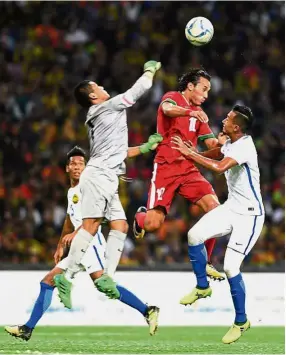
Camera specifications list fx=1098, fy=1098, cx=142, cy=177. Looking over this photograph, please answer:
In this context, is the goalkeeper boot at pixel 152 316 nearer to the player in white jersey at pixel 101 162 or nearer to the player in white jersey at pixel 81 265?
the player in white jersey at pixel 81 265

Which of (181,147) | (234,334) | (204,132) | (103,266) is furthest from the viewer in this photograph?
(103,266)

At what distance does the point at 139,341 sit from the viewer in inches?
511

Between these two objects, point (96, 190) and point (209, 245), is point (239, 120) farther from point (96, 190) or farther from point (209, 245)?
point (96, 190)

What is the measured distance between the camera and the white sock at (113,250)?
11032 millimetres

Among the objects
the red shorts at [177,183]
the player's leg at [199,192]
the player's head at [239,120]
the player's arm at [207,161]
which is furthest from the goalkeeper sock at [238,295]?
the player's head at [239,120]

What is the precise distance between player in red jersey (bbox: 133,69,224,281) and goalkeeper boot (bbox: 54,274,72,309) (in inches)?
48.8

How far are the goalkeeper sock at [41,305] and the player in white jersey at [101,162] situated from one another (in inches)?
40.9

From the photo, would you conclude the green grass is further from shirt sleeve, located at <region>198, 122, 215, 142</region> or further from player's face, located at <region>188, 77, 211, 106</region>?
player's face, located at <region>188, 77, 211, 106</region>

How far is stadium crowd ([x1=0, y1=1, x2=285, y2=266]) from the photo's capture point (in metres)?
17.5

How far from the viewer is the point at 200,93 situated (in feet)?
37.3

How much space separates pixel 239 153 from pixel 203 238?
0.94m

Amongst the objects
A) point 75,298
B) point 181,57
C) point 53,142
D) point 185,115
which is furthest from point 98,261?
point 181,57

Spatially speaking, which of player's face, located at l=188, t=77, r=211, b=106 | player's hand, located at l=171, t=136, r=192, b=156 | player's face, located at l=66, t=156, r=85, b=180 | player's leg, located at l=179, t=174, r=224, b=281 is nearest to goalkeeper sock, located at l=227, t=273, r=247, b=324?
player's leg, located at l=179, t=174, r=224, b=281

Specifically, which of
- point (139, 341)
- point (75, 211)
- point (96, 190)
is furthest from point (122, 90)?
point (96, 190)
